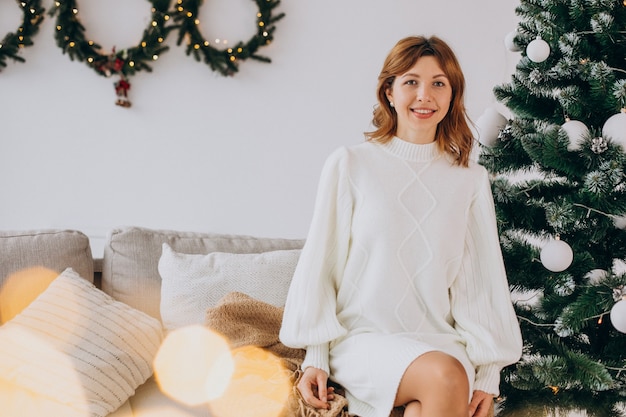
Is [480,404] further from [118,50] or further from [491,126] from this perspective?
[118,50]

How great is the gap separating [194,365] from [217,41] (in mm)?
1583

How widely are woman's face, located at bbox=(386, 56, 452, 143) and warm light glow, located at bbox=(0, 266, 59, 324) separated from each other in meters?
1.24

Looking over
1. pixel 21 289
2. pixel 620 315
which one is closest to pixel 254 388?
pixel 21 289

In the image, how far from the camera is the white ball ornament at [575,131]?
167 cm

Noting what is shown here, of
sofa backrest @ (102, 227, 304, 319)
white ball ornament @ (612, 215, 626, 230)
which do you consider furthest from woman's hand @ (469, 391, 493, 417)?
sofa backrest @ (102, 227, 304, 319)

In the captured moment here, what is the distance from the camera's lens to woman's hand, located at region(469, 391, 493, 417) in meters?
1.55

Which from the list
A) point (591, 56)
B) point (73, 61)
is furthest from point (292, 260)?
point (73, 61)

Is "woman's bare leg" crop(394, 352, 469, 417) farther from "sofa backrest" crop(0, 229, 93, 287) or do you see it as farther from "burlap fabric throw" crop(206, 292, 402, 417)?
"sofa backrest" crop(0, 229, 93, 287)

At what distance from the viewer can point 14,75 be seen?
258cm

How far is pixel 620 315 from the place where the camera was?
1585mm

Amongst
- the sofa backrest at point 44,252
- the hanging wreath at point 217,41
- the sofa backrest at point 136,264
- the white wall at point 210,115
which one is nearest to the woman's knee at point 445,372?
the sofa backrest at point 136,264

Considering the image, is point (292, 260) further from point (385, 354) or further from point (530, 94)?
point (530, 94)

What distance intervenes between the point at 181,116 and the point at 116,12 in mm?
522

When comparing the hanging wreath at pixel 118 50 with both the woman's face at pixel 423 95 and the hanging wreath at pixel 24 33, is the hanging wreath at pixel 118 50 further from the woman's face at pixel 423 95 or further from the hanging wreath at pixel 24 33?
the woman's face at pixel 423 95
